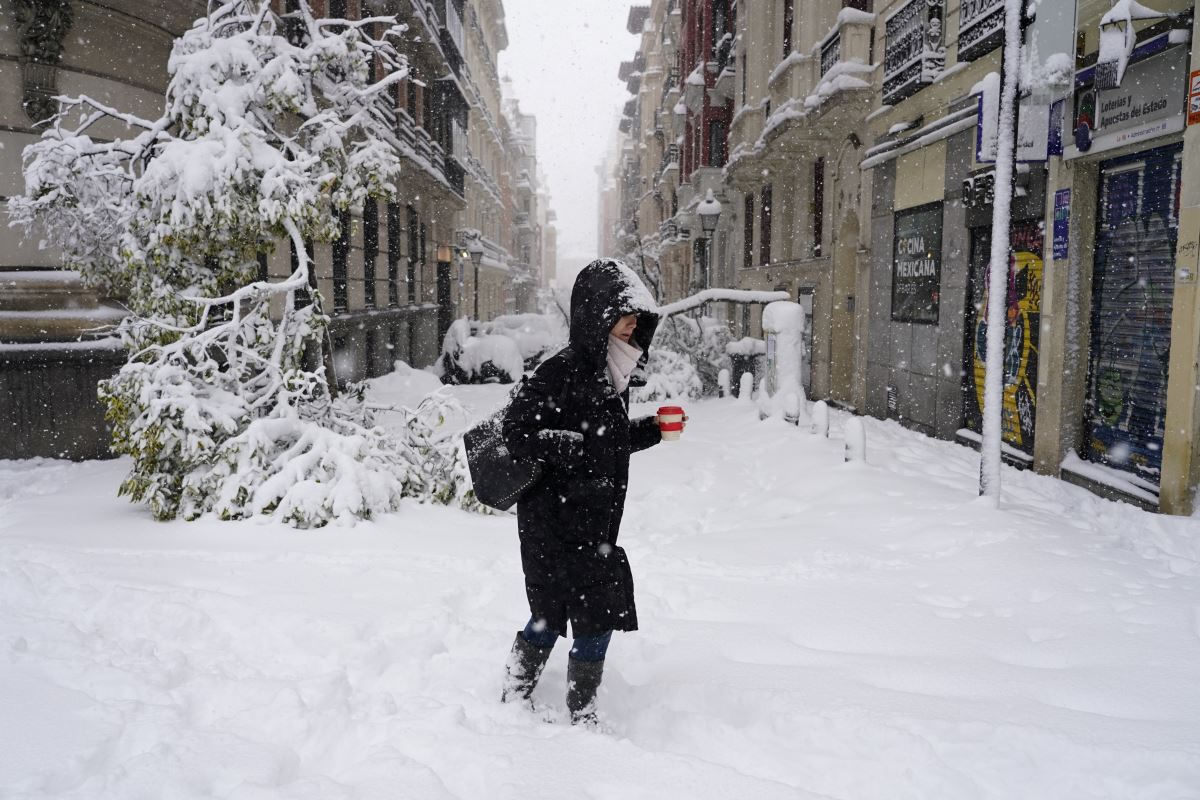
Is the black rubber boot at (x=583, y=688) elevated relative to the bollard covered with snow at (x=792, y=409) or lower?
lower

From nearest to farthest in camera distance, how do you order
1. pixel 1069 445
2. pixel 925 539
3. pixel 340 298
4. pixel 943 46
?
pixel 925 539
pixel 1069 445
pixel 943 46
pixel 340 298

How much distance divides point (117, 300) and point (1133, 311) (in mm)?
10107

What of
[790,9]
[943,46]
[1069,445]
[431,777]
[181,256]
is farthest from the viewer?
[790,9]

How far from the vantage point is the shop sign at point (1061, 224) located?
745cm

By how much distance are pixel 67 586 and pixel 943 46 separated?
35.3ft

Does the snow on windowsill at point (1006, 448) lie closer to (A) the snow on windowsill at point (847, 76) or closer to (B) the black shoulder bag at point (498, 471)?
(A) the snow on windowsill at point (847, 76)

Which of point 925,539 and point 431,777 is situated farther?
point 925,539

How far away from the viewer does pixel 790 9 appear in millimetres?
17469

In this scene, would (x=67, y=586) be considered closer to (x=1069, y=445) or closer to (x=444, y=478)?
(x=444, y=478)

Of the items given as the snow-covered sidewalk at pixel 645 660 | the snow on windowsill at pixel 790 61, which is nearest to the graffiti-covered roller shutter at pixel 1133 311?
the snow-covered sidewalk at pixel 645 660

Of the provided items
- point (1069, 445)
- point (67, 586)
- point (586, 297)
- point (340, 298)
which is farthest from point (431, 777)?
point (340, 298)

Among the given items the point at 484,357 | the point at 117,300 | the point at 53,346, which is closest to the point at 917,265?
the point at 484,357

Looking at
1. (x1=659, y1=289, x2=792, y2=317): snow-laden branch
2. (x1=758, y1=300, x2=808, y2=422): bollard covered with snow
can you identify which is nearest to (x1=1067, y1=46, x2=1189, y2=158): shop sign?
(x1=758, y1=300, x2=808, y2=422): bollard covered with snow

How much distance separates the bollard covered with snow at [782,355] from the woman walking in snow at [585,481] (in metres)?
7.66
